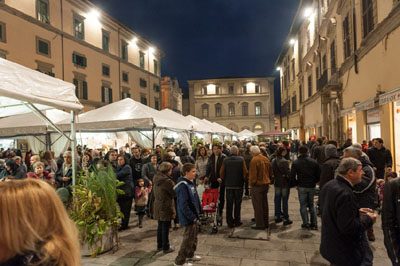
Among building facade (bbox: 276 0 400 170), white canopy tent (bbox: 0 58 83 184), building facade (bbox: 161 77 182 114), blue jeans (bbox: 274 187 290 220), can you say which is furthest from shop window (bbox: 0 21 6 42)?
building facade (bbox: 161 77 182 114)

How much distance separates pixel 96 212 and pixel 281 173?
4.06 meters

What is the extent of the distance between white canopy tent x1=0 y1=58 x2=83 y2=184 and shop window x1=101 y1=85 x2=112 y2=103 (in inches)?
954

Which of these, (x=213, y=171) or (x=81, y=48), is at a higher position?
(x=81, y=48)

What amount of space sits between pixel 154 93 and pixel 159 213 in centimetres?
3543

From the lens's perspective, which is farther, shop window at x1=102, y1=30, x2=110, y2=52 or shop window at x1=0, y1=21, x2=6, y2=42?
shop window at x1=102, y1=30, x2=110, y2=52

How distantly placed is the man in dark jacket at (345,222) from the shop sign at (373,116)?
30.3 ft

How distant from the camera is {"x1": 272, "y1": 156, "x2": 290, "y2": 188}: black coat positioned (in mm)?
6486

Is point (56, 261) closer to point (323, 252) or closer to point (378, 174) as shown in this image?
point (323, 252)

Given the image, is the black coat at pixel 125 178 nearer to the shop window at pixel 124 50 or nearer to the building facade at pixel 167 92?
the shop window at pixel 124 50

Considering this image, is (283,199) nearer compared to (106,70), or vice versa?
(283,199)

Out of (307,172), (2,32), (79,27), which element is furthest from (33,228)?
(79,27)

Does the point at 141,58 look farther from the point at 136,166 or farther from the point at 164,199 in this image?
the point at 164,199

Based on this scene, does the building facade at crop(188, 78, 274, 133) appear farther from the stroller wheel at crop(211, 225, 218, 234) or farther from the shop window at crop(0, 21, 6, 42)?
the stroller wheel at crop(211, 225, 218, 234)

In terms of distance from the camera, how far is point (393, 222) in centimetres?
263
